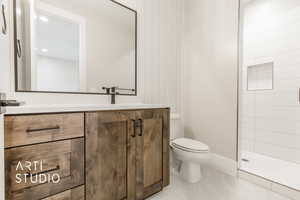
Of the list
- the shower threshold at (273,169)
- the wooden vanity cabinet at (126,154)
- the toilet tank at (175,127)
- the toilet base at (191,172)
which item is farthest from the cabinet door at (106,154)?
the shower threshold at (273,169)

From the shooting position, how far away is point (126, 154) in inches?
45.4

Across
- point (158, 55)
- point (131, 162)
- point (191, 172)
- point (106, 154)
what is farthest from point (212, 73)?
point (106, 154)

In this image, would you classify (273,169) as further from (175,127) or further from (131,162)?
(131,162)

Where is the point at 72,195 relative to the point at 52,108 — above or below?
below

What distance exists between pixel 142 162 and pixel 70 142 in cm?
59

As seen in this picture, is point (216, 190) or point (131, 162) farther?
point (216, 190)

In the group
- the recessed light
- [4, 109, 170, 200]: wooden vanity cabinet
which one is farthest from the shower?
the recessed light

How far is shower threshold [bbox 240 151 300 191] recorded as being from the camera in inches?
60.7

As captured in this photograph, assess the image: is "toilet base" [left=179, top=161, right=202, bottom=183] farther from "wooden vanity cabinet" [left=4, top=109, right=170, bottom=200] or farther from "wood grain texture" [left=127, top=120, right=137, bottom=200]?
"wood grain texture" [left=127, top=120, right=137, bottom=200]

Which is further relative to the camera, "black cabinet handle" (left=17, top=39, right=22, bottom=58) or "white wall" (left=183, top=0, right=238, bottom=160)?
"white wall" (left=183, top=0, right=238, bottom=160)

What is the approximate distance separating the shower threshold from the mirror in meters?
1.66

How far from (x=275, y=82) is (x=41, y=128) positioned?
2.84 metres

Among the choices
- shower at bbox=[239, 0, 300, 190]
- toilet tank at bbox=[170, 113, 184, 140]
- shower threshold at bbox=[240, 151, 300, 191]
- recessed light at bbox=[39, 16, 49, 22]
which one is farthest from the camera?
toilet tank at bbox=[170, 113, 184, 140]

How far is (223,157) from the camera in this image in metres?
1.95
